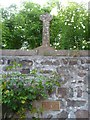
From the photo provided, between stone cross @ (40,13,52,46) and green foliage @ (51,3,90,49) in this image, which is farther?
green foliage @ (51,3,90,49)

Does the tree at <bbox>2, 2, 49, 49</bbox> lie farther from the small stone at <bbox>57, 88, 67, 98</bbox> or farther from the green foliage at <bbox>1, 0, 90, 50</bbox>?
the small stone at <bbox>57, 88, 67, 98</bbox>

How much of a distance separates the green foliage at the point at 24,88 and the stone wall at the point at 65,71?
125 millimetres

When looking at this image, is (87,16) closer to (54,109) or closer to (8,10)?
(8,10)

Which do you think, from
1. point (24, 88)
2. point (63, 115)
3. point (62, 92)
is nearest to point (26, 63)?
point (24, 88)

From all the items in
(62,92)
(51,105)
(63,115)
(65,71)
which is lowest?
(63,115)

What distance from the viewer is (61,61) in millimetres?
5246

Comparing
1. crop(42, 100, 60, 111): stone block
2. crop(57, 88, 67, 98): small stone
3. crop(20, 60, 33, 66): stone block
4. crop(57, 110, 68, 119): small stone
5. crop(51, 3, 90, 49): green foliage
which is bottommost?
crop(57, 110, 68, 119): small stone

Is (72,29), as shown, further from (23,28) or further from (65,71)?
(65,71)

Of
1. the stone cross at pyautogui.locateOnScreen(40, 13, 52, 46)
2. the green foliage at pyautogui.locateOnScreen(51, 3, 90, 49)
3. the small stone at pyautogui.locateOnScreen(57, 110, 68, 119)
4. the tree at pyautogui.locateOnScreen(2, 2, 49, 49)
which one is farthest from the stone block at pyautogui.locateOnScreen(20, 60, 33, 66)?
the tree at pyautogui.locateOnScreen(2, 2, 49, 49)

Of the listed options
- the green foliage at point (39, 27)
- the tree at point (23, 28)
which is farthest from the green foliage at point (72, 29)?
the tree at point (23, 28)

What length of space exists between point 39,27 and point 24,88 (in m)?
4.03

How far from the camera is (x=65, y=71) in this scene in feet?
17.1

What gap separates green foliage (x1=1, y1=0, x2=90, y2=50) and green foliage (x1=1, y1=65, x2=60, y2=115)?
3.23 m

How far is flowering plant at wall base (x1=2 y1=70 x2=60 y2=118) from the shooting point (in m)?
4.78
